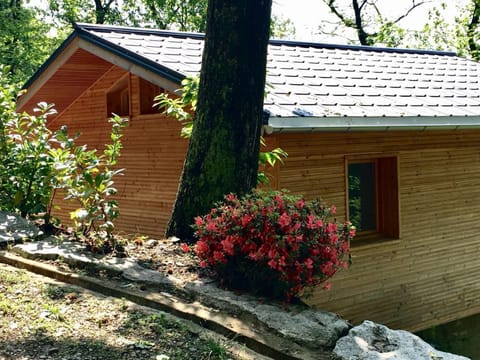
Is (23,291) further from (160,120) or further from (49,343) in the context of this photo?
(160,120)

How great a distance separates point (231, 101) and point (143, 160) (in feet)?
13.2

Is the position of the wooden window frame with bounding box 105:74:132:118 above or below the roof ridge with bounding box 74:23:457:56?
below

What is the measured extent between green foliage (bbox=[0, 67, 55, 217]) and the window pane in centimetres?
416

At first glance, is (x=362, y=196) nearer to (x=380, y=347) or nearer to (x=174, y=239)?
(x=174, y=239)

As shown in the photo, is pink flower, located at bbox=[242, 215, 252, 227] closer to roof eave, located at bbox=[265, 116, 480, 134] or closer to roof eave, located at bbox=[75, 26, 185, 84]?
roof eave, located at bbox=[265, 116, 480, 134]

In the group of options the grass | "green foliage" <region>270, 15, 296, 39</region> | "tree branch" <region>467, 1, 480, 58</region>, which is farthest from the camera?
"green foliage" <region>270, 15, 296, 39</region>

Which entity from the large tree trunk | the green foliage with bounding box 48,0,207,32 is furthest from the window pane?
the green foliage with bounding box 48,0,207,32

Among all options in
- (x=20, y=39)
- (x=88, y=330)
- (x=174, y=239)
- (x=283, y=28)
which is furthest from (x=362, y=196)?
(x=283, y=28)

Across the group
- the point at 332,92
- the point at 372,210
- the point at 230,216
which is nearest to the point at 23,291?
the point at 230,216

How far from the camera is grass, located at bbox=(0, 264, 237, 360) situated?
3518 millimetres

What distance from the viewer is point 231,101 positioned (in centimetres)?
584

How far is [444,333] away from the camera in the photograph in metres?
8.83

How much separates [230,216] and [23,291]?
1.66 meters

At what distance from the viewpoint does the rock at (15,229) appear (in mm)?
5973
